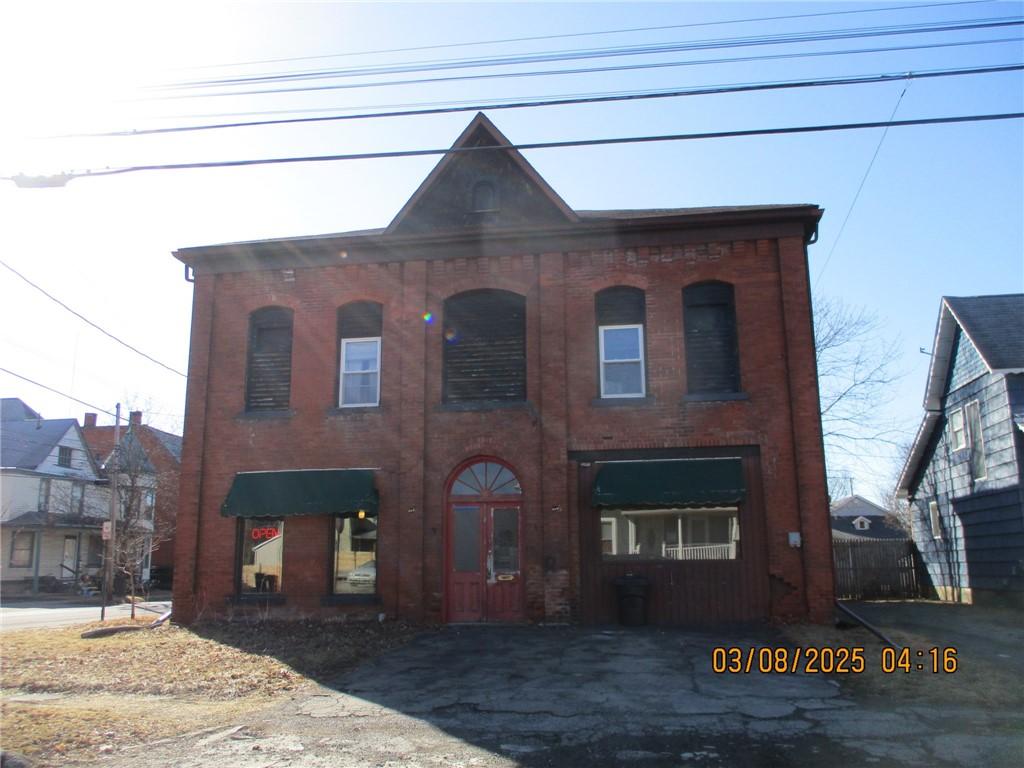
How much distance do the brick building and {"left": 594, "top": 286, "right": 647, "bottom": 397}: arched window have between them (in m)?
0.04

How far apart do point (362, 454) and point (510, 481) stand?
304 centimetres

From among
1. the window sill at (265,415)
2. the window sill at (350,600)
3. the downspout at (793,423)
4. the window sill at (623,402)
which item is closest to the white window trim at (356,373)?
the window sill at (265,415)

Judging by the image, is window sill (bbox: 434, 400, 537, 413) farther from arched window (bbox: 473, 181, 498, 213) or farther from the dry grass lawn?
the dry grass lawn

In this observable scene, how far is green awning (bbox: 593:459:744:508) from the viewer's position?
1428cm

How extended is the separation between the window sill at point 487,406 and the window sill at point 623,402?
123 centimetres

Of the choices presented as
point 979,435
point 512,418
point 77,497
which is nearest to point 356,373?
point 512,418

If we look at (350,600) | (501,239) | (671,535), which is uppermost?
(501,239)

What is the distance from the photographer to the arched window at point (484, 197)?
1677cm

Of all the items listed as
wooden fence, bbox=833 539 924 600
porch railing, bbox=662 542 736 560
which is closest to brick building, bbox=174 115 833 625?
porch railing, bbox=662 542 736 560

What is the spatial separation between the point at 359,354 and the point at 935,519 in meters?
16.6

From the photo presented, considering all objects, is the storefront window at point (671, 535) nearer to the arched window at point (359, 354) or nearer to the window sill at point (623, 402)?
the window sill at point (623, 402)

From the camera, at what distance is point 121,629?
50.9ft

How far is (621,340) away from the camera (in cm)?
1593

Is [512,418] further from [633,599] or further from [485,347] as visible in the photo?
[633,599]
